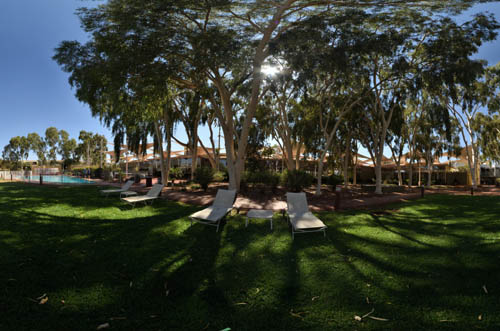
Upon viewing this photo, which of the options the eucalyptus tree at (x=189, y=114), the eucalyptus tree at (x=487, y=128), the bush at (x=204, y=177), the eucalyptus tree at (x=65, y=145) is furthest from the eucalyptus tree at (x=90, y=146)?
the eucalyptus tree at (x=487, y=128)

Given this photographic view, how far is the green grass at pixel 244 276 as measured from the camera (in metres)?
2.56

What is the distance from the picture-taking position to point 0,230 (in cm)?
531

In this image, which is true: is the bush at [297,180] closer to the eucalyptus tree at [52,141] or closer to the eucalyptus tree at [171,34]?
the eucalyptus tree at [171,34]

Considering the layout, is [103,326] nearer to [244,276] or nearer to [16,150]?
[244,276]

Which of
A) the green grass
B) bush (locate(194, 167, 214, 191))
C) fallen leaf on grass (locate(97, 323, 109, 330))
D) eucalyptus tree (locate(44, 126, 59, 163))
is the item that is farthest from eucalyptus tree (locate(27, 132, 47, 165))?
fallen leaf on grass (locate(97, 323, 109, 330))

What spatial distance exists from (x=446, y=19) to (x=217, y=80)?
33.9 feet

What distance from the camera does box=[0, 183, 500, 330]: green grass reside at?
256 cm

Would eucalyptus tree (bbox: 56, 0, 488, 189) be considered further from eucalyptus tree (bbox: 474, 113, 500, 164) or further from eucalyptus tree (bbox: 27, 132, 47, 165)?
eucalyptus tree (bbox: 27, 132, 47, 165)

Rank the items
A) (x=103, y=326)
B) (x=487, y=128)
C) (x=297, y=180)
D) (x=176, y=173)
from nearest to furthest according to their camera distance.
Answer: (x=103, y=326), (x=297, y=180), (x=487, y=128), (x=176, y=173)

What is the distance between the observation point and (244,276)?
140 inches

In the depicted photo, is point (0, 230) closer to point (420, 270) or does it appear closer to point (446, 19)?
point (420, 270)

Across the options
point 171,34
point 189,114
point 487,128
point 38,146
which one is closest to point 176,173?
point 189,114

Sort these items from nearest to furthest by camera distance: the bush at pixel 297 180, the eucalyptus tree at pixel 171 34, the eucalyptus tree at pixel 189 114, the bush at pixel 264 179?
the eucalyptus tree at pixel 171 34, the bush at pixel 297 180, the bush at pixel 264 179, the eucalyptus tree at pixel 189 114

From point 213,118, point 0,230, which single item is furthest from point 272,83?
point 0,230
